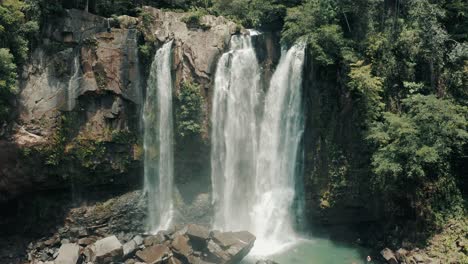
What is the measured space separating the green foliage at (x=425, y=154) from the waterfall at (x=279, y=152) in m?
4.79

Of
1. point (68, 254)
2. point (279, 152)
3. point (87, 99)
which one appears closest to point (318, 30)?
point (279, 152)

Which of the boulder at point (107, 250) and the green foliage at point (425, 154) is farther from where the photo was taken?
the boulder at point (107, 250)

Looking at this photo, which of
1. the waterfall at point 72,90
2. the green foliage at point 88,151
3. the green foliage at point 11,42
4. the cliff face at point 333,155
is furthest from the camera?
the cliff face at point 333,155

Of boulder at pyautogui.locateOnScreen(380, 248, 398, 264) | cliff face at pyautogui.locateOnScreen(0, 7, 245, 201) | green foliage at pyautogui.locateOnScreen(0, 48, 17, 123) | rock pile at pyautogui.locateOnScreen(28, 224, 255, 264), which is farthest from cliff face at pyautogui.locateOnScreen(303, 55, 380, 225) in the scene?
green foliage at pyautogui.locateOnScreen(0, 48, 17, 123)

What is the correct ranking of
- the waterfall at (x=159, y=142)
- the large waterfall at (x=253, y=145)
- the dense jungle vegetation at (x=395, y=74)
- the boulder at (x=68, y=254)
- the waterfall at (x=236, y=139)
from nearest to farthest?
the dense jungle vegetation at (x=395, y=74) → the boulder at (x=68, y=254) → the waterfall at (x=159, y=142) → the large waterfall at (x=253, y=145) → the waterfall at (x=236, y=139)

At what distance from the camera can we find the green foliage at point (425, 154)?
66.5 ft

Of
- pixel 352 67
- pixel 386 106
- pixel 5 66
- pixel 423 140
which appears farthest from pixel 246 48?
pixel 5 66

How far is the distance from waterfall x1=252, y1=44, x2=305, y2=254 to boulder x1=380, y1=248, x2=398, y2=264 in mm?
5311

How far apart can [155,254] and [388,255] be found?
11.3m

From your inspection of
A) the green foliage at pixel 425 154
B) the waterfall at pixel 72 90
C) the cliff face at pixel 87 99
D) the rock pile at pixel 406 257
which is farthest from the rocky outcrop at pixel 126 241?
the green foliage at pixel 425 154

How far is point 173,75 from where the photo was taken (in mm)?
24359

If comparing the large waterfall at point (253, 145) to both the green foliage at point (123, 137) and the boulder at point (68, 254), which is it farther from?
the boulder at point (68, 254)

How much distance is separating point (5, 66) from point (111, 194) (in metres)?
8.72

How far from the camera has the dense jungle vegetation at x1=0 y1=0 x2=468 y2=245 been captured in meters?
20.6
